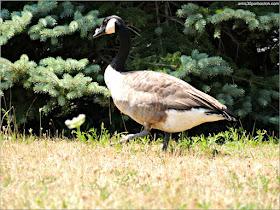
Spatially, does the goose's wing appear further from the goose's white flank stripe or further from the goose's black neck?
the goose's black neck

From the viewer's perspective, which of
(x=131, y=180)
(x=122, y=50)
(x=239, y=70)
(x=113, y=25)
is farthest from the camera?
(x=239, y=70)

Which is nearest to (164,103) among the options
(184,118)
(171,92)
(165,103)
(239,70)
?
(165,103)

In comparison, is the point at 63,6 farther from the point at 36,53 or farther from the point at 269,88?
the point at 269,88

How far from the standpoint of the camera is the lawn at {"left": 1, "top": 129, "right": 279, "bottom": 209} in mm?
2382

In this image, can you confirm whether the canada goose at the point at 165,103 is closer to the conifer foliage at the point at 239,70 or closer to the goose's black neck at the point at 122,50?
the goose's black neck at the point at 122,50

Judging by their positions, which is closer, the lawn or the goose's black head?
the lawn

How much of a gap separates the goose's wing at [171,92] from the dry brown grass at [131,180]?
633 millimetres

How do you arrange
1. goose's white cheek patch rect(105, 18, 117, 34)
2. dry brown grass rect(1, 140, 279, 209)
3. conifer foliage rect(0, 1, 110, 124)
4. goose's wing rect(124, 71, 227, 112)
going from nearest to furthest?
1. dry brown grass rect(1, 140, 279, 209)
2. goose's wing rect(124, 71, 227, 112)
3. goose's white cheek patch rect(105, 18, 117, 34)
4. conifer foliage rect(0, 1, 110, 124)

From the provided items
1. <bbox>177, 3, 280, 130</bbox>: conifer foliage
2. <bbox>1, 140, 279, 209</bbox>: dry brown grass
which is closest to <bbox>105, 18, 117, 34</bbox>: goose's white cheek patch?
<bbox>177, 3, 280, 130</bbox>: conifer foliage

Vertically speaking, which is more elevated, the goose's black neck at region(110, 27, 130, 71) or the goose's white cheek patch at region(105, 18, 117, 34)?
the goose's white cheek patch at region(105, 18, 117, 34)

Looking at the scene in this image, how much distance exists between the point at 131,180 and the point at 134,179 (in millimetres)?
161

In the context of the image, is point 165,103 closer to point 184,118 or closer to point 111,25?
point 184,118

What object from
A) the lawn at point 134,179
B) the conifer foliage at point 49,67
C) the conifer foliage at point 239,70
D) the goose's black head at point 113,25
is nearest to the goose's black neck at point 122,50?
the goose's black head at point 113,25

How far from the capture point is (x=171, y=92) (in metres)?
4.28
